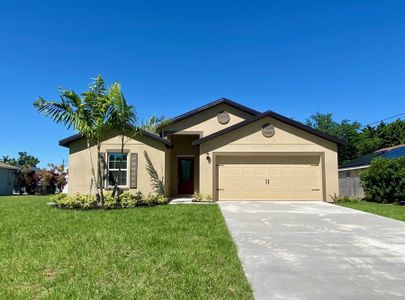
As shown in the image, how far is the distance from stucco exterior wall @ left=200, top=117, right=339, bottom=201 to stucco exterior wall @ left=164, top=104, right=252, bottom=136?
3.23 metres

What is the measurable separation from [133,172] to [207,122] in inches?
229

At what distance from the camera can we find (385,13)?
536 inches

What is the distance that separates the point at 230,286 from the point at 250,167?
40.5 ft

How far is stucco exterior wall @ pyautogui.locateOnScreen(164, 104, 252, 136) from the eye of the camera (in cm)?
1947

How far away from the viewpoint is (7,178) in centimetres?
3130

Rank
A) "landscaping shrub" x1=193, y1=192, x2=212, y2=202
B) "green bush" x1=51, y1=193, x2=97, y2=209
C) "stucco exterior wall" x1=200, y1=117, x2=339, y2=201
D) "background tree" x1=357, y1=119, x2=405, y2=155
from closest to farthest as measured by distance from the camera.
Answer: "green bush" x1=51, y1=193, x2=97, y2=209
"landscaping shrub" x1=193, y1=192, x2=212, y2=202
"stucco exterior wall" x1=200, y1=117, x2=339, y2=201
"background tree" x1=357, y1=119, x2=405, y2=155

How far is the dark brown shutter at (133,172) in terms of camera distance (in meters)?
15.8

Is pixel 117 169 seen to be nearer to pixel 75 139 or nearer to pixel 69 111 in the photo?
pixel 75 139

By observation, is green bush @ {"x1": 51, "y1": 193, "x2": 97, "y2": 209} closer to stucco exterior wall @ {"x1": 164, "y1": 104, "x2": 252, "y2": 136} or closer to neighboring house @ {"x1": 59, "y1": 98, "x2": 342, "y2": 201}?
→ neighboring house @ {"x1": 59, "y1": 98, "x2": 342, "y2": 201}

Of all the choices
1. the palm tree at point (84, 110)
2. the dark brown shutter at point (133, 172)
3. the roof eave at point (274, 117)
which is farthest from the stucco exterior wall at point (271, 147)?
the palm tree at point (84, 110)

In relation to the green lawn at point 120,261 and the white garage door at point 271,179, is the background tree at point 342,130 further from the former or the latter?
the green lawn at point 120,261

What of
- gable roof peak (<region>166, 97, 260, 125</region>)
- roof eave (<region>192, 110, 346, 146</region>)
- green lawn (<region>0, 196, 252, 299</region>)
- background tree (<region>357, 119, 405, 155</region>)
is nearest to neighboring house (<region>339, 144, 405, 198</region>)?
roof eave (<region>192, 110, 346, 146</region>)

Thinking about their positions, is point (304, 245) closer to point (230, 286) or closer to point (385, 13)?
point (230, 286)

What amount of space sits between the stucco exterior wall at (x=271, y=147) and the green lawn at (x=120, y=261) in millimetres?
7090
